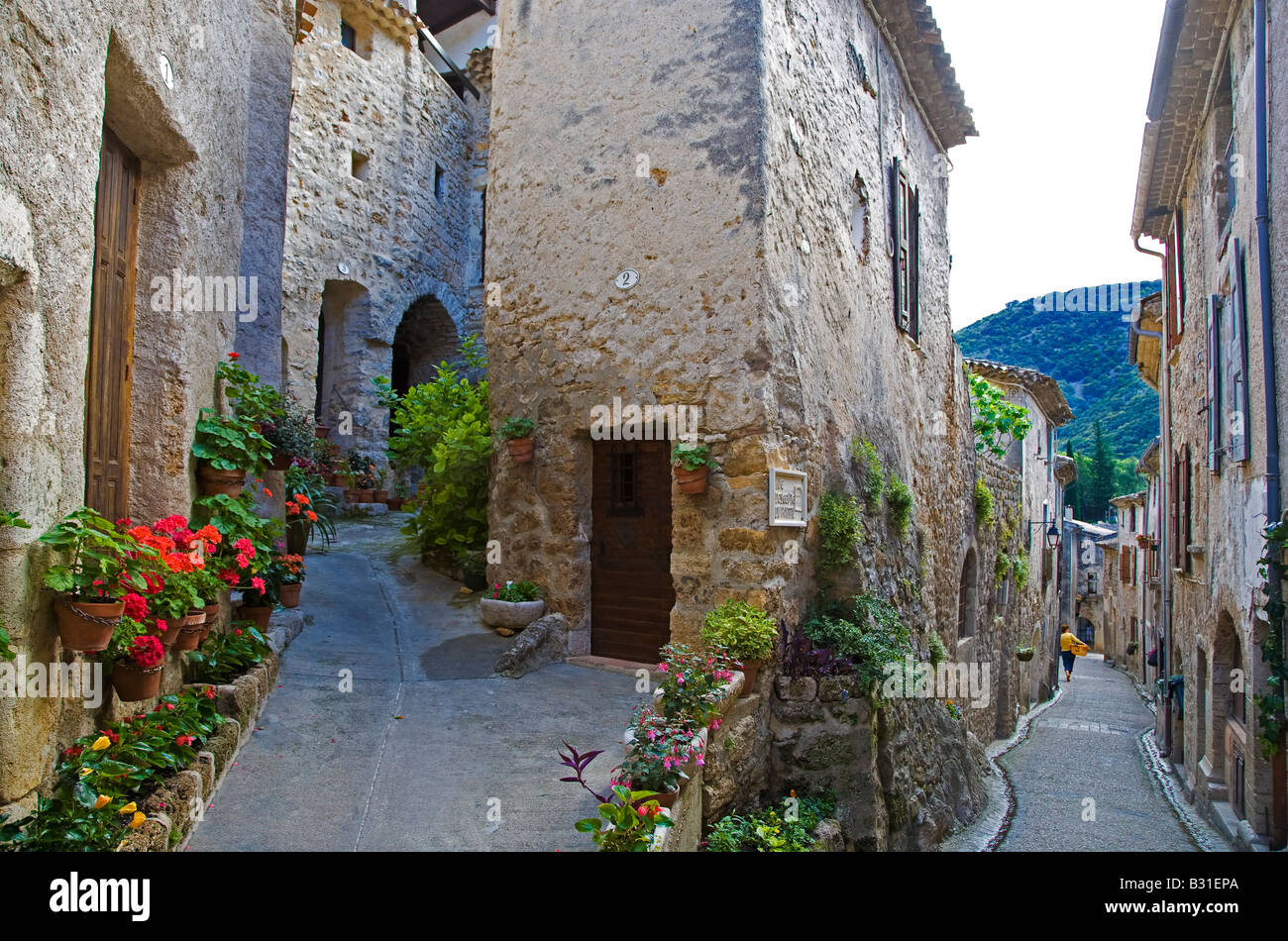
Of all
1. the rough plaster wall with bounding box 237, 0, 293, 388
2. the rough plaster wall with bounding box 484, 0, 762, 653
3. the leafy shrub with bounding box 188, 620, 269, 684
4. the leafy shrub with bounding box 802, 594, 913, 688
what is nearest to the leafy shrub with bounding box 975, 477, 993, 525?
the leafy shrub with bounding box 802, 594, 913, 688

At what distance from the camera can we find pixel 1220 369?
814 centimetres

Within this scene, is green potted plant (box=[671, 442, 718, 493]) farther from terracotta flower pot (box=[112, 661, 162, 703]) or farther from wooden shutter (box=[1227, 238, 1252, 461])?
wooden shutter (box=[1227, 238, 1252, 461])

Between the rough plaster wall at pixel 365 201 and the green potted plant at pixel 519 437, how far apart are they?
7.58 metres

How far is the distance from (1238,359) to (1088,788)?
654 centimetres

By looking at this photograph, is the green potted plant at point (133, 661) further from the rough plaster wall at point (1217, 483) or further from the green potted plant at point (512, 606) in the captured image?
the rough plaster wall at point (1217, 483)

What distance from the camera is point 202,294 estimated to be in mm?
4621

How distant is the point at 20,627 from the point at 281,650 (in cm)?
346

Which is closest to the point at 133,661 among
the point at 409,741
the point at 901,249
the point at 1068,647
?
the point at 409,741

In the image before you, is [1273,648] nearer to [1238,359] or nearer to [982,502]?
[1238,359]

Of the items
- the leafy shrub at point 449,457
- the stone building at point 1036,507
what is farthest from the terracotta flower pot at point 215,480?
the stone building at point 1036,507

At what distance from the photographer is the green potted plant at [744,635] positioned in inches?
232

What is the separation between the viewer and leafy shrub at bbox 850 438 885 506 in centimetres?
776

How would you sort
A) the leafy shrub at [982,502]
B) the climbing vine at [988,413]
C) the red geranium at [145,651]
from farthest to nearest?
the climbing vine at [988,413]
the leafy shrub at [982,502]
the red geranium at [145,651]

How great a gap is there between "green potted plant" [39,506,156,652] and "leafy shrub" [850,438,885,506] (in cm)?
609
